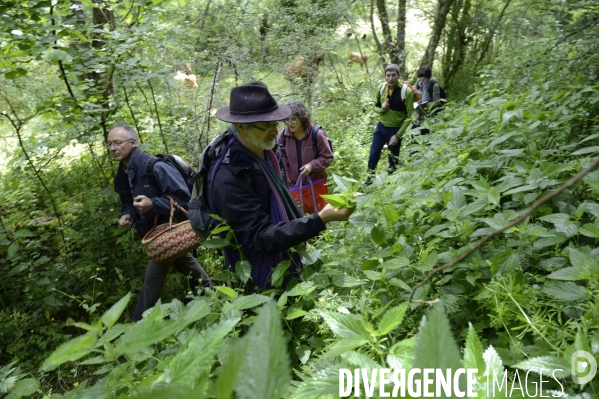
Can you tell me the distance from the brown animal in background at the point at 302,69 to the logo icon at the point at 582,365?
929 cm

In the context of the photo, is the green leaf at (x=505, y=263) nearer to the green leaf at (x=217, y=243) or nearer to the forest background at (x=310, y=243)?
the forest background at (x=310, y=243)

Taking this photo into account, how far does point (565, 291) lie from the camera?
5.25 feet

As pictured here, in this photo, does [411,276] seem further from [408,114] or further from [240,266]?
[408,114]

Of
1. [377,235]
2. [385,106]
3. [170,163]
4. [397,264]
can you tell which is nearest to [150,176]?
[170,163]

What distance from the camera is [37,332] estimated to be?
450 centimetres

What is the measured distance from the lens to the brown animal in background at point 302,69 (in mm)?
9875

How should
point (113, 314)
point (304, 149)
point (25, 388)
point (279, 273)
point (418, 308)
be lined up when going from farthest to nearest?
point (304, 149)
point (279, 273)
point (418, 308)
point (25, 388)
point (113, 314)

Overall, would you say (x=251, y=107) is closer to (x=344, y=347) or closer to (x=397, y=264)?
(x=397, y=264)

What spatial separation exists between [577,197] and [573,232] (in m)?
0.66

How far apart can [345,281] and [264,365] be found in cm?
160

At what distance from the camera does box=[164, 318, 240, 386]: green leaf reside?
823 millimetres

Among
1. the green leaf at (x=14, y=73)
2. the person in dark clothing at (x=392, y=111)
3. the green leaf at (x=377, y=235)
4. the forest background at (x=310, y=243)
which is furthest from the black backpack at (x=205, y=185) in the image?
the person in dark clothing at (x=392, y=111)

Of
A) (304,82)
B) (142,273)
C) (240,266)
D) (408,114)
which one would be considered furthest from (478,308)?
(304,82)

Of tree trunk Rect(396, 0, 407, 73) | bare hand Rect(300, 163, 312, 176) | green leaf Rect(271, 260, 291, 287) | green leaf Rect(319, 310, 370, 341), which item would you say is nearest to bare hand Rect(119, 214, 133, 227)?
bare hand Rect(300, 163, 312, 176)
